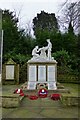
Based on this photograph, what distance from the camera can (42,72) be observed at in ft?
43.0

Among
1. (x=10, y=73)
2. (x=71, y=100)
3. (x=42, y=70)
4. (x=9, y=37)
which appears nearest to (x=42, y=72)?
(x=42, y=70)

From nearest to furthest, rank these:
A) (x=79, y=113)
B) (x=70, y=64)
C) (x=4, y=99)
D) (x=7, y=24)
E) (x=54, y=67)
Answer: (x=79, y=113) → (x=4, y=99) → (x=54, y=67) → (x=70, y=64) → (x=7, y=24)

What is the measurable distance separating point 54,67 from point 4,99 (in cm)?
667

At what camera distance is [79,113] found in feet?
18.9

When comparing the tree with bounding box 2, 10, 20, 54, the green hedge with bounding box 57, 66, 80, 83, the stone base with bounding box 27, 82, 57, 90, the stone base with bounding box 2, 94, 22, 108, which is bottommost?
the stone base with bounding box 2, 94, 22, 108

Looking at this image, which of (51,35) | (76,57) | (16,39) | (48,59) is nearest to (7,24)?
(16,39)

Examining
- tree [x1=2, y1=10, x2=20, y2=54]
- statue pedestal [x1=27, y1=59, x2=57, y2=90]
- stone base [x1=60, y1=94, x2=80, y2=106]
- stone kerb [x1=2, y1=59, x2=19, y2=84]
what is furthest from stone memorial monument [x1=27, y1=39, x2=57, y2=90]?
tree [x1=2, y1=10, x2=20, y2=54]

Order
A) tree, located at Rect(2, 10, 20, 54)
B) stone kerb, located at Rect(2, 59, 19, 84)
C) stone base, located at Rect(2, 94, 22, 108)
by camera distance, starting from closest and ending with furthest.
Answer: stone base, located at Rect(2, 94, 22, 108) → stone kerb, located at Rect(2, 59, 19, 84) → tree, located at Rect(2, 10, 20, 54)

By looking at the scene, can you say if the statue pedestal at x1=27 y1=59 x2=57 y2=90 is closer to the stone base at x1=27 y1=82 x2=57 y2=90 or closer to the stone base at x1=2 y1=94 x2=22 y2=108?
the stone base at x1=27 y1=82 x2=57 y2=90

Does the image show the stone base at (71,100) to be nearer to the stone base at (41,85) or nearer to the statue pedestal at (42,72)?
the stone base at (41,85)

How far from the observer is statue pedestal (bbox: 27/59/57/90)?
12781mm

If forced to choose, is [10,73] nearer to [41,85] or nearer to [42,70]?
[42,70]

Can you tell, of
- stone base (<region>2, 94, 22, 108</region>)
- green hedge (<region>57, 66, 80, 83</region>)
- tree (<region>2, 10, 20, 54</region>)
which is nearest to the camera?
stone base (<region>2, 94, 22, 108</region>)

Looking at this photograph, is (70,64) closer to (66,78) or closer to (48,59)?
(66,78)
